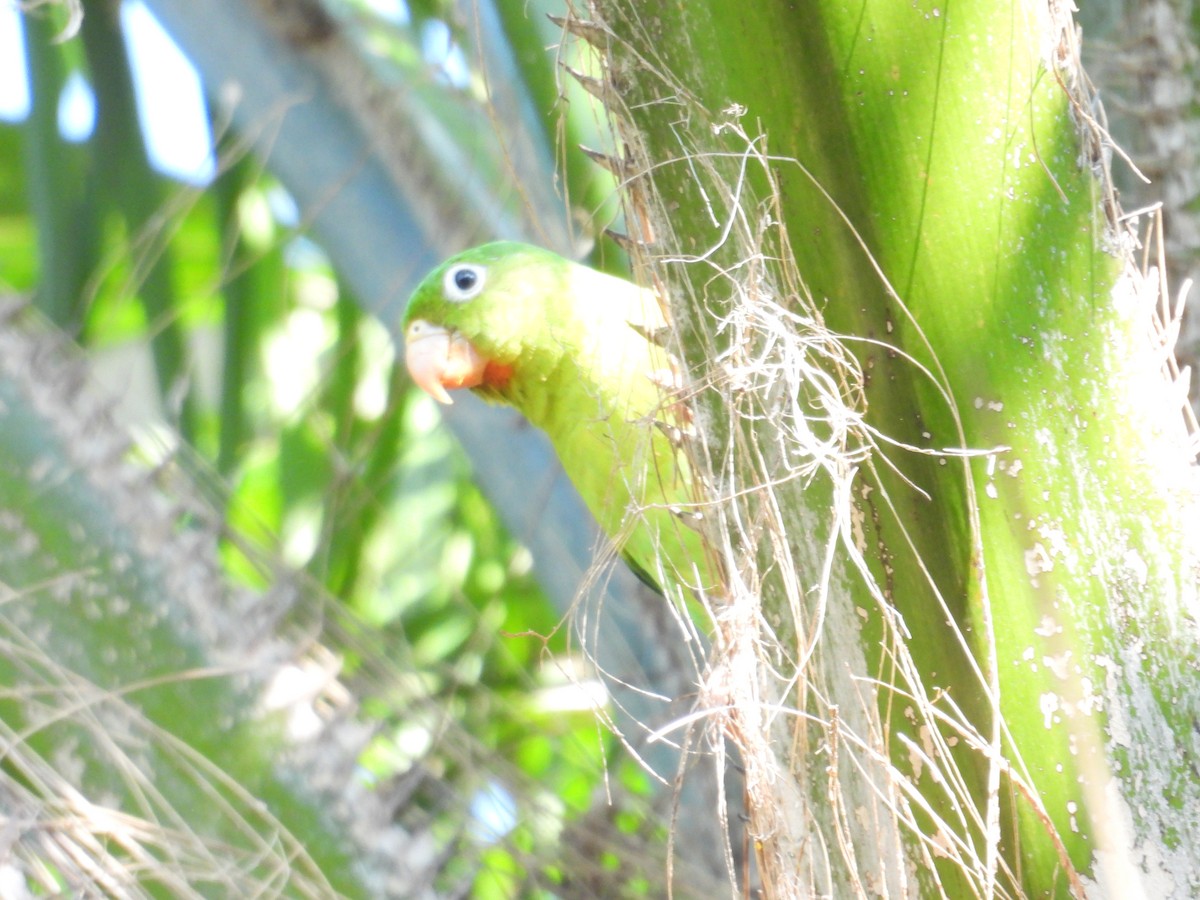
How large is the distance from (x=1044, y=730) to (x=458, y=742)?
0.78 metres

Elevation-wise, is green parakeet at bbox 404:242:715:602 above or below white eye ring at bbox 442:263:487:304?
below

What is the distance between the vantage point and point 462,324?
4.66ft

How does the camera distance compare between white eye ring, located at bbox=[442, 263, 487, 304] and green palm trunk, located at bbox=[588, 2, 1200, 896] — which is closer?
green palm trunk, located at bbox=[588, 2, 1200, 896]

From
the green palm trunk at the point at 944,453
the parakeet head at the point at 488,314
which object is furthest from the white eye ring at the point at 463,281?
the green palm trunk at the point at 944,453

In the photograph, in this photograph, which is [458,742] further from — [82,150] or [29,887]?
[82,150]

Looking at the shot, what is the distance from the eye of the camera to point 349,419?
1448 mm

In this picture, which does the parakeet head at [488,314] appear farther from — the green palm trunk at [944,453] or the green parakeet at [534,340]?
the green palm trunk at [944,453]

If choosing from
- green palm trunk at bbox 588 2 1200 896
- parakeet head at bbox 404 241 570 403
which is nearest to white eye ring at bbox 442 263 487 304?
parakeet head at bbox 404 241 570 403

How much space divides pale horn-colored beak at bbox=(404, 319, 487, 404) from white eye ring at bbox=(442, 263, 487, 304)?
0.15ft

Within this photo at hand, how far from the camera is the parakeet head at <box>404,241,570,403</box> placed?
1.40 m

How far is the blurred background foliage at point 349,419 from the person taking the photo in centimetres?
122

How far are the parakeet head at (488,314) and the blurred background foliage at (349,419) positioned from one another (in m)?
0.07

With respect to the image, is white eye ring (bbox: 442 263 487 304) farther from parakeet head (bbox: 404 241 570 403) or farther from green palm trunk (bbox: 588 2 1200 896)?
green palm trunk (bbox: 588 2 1200 896)

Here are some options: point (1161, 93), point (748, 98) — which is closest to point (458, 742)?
point (748, 98)
